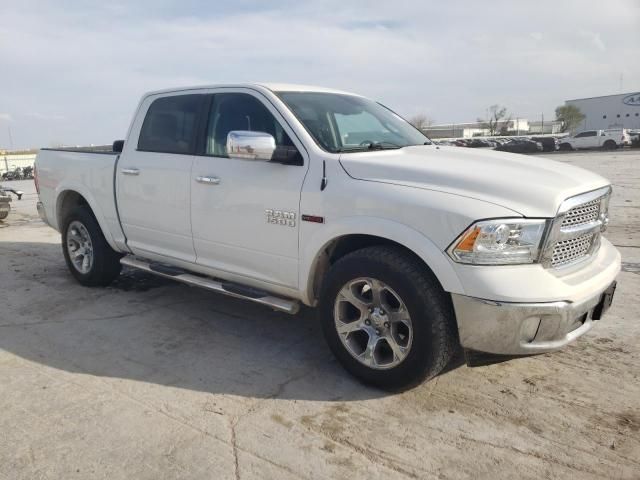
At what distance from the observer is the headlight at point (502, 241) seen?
9.03 feet

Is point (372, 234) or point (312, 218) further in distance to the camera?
point (312, 218)

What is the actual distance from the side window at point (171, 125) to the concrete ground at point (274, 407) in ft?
4.99

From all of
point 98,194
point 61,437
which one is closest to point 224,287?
point 61,437

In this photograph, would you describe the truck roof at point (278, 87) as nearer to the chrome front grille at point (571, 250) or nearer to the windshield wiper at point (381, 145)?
the windshield wiper at point (381, 145)

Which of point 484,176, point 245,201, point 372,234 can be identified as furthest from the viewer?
point 245,201

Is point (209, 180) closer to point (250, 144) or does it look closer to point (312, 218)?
point (250, 144)

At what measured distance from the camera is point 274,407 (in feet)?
10.3

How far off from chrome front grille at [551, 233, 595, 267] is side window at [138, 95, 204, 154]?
111 inches

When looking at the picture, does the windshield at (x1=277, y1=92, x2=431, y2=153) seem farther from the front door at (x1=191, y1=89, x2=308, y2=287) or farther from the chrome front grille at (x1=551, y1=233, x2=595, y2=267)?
the chrome front grille at (x1=551, y1=233, x2=595, y2=267)

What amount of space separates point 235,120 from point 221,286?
4.24 feet

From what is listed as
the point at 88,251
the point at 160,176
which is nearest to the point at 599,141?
the point at 88,251

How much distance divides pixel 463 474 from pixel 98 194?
421cm

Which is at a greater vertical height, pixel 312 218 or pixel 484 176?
pixel 484 176

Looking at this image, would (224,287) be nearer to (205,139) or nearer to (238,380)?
(238,380)
